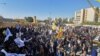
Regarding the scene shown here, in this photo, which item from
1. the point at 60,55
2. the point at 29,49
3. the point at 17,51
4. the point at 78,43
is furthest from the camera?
the point at 78,43

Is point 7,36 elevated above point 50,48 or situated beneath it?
elevated above

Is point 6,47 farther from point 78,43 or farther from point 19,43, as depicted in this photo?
point 78,43

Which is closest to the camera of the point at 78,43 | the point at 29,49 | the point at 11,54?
the point at 11,54

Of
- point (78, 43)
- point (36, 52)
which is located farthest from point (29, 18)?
point (36, 52)

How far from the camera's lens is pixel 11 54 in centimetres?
1249

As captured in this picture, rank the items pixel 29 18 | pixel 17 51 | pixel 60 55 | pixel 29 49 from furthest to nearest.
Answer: pixel 29 18
pixel 60 55
pixel 29 49
pixel 17 51

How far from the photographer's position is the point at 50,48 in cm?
1672

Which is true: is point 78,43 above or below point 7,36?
below

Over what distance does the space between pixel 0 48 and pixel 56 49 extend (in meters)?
4.71

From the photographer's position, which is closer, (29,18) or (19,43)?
(19,43)

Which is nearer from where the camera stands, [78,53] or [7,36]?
[7,36]

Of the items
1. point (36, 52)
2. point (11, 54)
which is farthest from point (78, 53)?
point (11, 54)

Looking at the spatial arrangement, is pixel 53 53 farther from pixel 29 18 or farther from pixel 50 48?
pixel 29 18

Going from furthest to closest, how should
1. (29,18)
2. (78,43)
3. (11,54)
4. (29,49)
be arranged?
(29,18)
(78,43)
(29,49)
(11,54)
